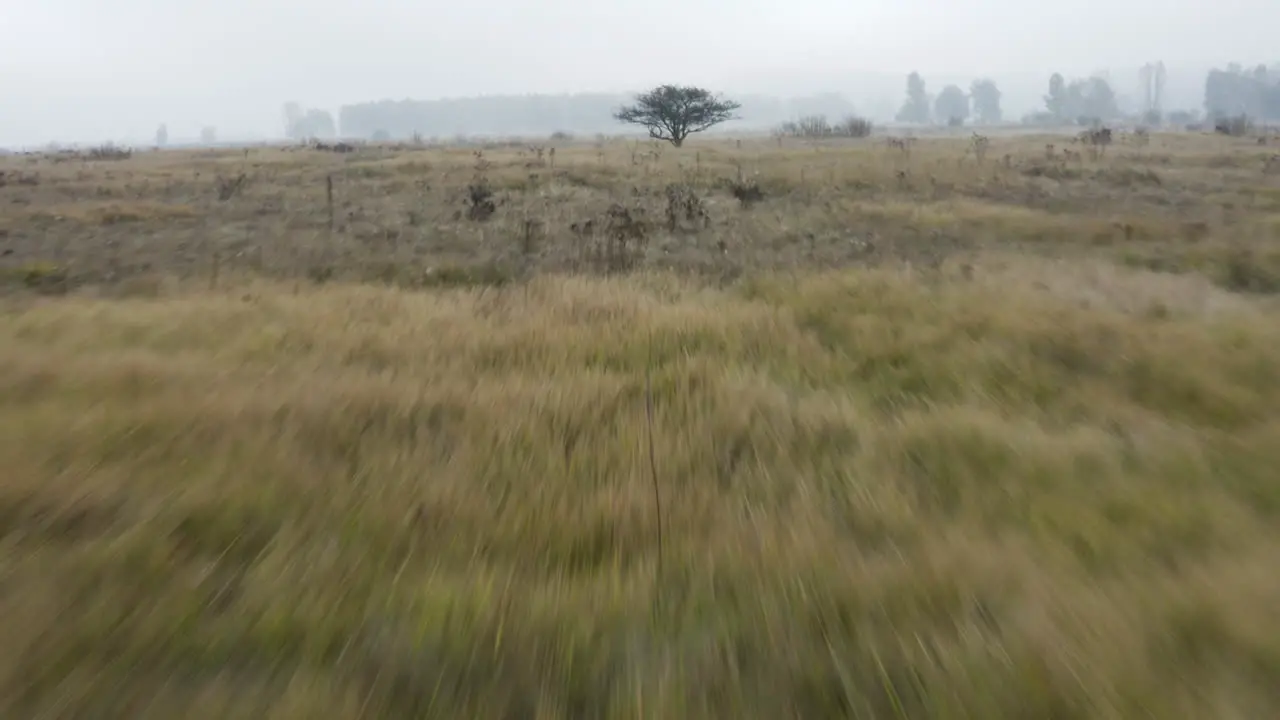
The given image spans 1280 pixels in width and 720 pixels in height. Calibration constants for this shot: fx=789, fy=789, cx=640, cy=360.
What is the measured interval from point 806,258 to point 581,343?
221 inches

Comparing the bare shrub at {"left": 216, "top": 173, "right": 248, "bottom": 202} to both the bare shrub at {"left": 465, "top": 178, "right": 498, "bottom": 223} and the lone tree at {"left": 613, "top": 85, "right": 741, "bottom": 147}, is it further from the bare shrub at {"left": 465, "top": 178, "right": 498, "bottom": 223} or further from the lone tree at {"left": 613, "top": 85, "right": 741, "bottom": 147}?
the lone tree at {"left": 613, "top": 85, "right": 741, "bottom": 147}

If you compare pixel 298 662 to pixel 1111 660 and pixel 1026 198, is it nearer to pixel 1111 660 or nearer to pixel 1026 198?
pixel 1111 660

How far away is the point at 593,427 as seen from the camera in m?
4.74

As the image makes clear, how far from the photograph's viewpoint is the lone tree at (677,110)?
163 feet

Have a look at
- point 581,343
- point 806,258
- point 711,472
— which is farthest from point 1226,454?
point 806,258

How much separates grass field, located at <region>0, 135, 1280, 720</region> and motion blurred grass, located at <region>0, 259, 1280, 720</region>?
0.06 feet

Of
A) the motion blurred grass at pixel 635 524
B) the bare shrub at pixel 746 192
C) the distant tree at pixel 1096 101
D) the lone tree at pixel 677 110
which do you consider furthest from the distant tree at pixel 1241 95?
the motion blurred grass at pixel 635 524

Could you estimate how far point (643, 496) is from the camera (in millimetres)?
3777

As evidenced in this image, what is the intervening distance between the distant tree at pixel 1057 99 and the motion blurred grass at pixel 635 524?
19491 centimetres

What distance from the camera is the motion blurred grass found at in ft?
8.09

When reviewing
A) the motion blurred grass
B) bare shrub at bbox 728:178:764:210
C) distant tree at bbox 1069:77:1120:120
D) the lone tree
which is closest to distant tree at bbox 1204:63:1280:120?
distant tree at bbox 1069:77:1120:120

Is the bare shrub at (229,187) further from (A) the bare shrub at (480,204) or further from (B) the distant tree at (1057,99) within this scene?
(B) the distant tree at (1057,99)

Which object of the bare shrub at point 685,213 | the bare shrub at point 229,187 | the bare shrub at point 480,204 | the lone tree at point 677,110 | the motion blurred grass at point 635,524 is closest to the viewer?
the motion blurred grass at point 635,524

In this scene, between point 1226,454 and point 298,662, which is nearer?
point 298,662
